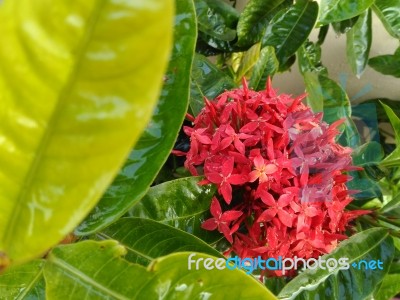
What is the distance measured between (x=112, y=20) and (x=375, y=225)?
2.29 feet

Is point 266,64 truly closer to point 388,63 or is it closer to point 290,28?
point 290,28

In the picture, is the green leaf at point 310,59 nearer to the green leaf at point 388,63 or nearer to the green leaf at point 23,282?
the green leaf at point 388,63

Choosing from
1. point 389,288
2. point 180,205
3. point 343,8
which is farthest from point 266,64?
point 389,288

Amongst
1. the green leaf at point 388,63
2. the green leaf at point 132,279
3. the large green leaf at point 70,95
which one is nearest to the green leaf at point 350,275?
the green leaf at point 132,279

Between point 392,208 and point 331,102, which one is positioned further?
point 331,102

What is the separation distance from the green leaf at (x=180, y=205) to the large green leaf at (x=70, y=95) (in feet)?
1.11

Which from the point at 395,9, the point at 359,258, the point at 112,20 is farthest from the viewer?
the point at 395,9

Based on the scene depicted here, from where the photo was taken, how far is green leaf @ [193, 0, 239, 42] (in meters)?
1.00

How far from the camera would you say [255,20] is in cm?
104

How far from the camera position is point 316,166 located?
2.00 feet

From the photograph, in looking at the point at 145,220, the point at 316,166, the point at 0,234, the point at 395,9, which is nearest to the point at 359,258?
the point at 316,166

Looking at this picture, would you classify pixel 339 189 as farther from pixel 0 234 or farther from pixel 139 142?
pixel 0 234

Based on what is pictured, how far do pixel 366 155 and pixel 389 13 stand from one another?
43 centimetres

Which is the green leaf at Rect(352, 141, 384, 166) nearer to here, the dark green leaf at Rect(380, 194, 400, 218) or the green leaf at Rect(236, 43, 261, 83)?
the dark green leaf at Rect(380, 194, 400, 218)
